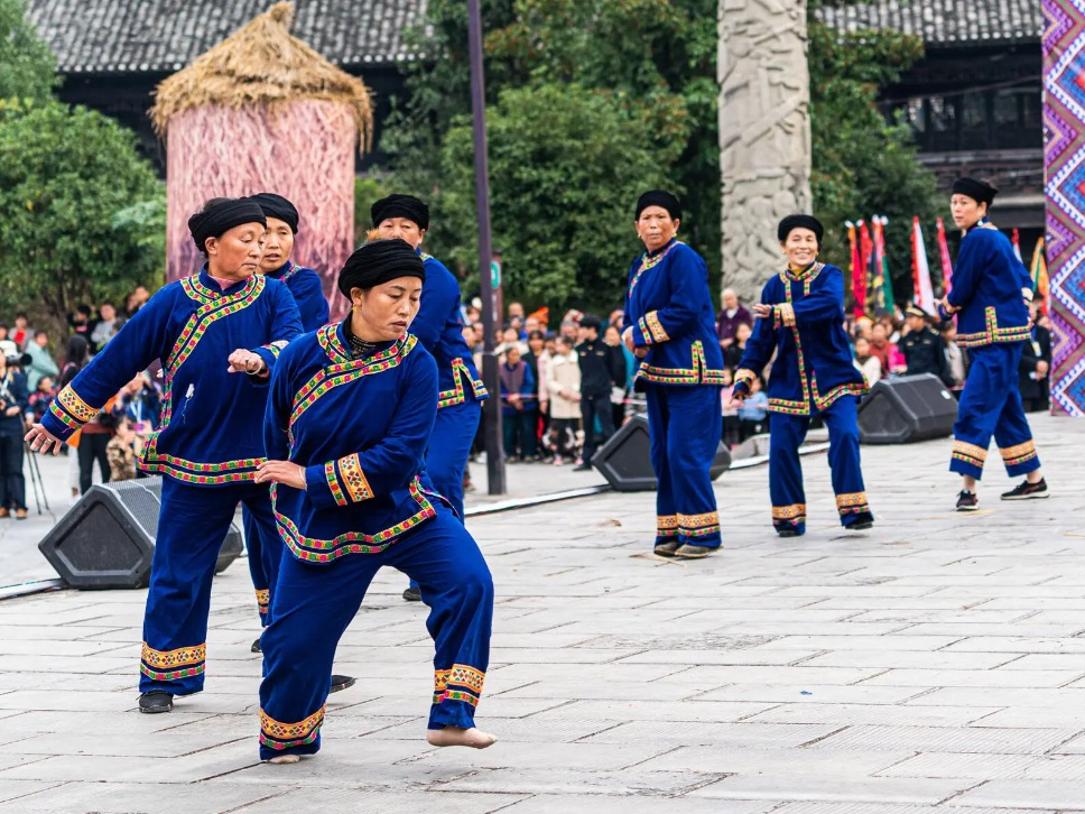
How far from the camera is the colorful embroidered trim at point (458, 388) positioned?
341 inches

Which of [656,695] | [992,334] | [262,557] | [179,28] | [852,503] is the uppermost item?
[179,28]

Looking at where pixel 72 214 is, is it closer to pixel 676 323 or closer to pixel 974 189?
pixel 974 189

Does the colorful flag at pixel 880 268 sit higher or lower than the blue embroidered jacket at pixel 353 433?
higher

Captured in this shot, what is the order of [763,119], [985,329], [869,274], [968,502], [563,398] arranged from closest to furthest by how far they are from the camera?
[985,329], [968,502], [763,119], [563,398], [869,274]

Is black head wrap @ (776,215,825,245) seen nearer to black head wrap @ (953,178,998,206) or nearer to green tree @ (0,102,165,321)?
black head wrap @ (953,178,998,206)

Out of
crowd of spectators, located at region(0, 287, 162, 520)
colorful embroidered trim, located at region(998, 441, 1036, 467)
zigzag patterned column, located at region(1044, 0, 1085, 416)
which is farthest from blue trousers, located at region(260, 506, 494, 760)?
zigzag patterned column, located at region(1044, 0, 1085, 416)

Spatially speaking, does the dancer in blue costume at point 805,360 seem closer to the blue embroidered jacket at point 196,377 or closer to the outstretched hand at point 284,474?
the blue embroidered jacket at point 196,377

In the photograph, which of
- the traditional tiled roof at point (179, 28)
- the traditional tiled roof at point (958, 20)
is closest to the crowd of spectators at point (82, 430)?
the traditional tiled roof at point (179, 28)

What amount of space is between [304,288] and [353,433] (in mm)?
2186

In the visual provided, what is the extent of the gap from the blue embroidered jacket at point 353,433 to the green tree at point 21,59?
25333 millimetres

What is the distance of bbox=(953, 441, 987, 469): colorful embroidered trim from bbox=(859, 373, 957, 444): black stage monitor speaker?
573 cm

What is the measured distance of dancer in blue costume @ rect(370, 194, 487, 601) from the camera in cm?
827

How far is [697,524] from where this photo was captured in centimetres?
998

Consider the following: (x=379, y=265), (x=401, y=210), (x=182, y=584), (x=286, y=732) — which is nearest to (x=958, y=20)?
(x=401, y=210)
